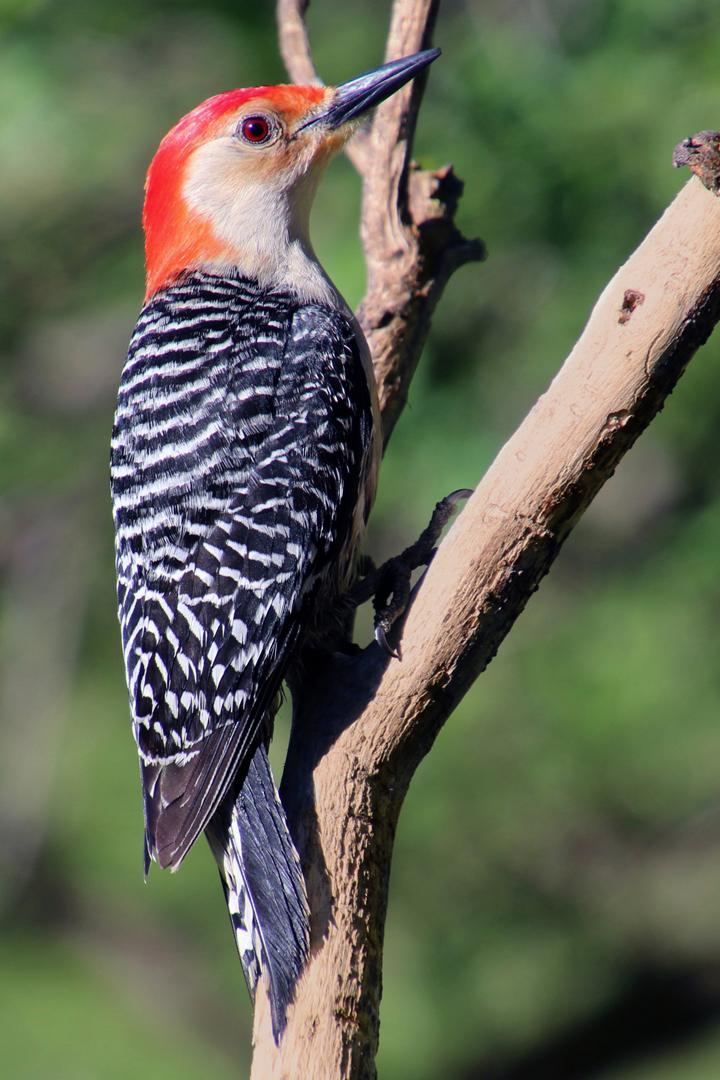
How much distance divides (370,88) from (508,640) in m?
4.67

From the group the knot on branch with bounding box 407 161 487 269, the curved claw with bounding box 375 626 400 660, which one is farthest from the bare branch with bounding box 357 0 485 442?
the curved claw with bounding box 375 626 400 660

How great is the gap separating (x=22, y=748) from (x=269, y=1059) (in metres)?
5.25

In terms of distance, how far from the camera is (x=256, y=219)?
4.47 metres

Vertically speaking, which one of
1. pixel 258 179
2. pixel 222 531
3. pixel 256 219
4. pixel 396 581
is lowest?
pixel 396 581

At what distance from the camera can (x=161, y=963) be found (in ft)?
34.9

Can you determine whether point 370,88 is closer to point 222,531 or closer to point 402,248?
point 402,248

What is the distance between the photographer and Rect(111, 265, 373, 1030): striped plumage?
3.37 m

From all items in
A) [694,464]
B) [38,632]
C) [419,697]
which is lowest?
[419,697]

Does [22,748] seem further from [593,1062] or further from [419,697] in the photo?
[419,697]

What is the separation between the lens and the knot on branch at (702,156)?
2.86 metres

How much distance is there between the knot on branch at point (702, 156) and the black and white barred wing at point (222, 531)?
4.27ft

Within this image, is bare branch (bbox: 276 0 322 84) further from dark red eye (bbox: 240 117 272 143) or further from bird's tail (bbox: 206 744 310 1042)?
bird's tail (bbox: 206 744 310 1042)

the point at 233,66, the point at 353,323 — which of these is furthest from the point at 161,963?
the point at 353,323

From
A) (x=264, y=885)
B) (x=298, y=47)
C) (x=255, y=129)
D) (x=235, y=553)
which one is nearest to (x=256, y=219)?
(x=255, y=129)
